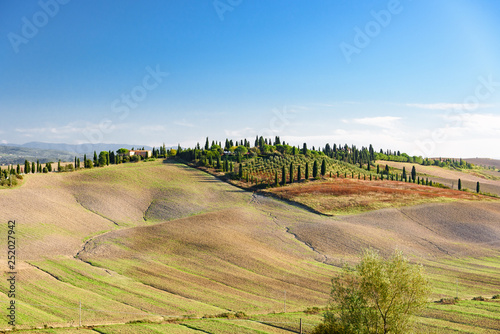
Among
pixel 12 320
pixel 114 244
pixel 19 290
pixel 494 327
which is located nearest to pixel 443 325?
pixel 494 327

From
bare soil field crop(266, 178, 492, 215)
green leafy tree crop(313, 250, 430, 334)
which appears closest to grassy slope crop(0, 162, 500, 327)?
bare soil field crop(266, 178, 492, 215)

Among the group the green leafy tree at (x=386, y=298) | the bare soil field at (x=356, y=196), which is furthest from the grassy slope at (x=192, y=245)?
the green leafy tree at (x=386, y=298)

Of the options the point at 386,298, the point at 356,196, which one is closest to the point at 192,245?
the point at 386,298

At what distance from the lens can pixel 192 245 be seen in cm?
5225

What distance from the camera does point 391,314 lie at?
2342cm

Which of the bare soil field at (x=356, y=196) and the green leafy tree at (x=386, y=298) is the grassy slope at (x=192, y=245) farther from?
the green leafy tree at (x=386, y=298)

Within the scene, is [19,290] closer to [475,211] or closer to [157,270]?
[157,270]

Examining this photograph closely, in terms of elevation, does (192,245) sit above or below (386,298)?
below

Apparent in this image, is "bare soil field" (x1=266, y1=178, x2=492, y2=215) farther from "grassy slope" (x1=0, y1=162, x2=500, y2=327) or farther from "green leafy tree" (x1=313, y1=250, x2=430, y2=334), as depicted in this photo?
"green leafy tree" (x1=313, y1=250, x2=430, y2=334)

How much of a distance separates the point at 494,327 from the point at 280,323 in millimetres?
17310

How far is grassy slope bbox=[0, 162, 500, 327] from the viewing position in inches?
1310

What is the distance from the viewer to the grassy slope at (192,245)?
109 feet

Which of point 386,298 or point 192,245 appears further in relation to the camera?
point 192,245

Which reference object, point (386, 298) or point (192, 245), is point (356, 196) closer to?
point (192, 245)
